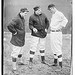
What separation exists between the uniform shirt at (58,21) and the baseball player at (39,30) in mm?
63

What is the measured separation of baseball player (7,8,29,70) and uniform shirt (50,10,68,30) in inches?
11.8

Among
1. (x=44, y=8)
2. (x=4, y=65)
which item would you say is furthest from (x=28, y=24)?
(x=4, y=65)

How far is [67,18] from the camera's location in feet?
5.76

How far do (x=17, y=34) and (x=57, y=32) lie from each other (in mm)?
410

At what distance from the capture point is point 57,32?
1758mm

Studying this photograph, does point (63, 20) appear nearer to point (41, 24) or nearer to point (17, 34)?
point (41, 24)

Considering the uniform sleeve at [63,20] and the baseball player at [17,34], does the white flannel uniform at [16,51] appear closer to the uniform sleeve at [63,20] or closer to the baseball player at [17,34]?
the baseball player at [17,34]

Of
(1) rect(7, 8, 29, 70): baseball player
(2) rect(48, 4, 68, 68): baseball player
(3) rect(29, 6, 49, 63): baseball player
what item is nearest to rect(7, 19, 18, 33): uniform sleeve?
(1) rect(7, 8, 29, 70): baseball player

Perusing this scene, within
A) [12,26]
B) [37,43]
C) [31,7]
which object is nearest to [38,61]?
[37,43]

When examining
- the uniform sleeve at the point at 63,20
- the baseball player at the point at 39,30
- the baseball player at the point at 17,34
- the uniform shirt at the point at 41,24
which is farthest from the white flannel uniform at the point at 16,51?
the uniform sleeve at the point at 63,20

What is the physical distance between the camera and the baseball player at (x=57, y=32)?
1754mm

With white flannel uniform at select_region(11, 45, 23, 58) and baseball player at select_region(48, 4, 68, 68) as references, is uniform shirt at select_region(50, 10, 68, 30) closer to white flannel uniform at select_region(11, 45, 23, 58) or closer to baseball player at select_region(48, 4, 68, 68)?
baseball player at select_region(48, 4, 68, 68)

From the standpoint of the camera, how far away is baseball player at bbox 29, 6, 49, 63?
1774mm

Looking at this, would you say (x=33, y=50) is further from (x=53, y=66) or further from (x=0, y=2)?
(x=0, y=2)
